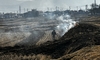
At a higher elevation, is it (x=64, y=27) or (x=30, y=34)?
(x=64, y=27)

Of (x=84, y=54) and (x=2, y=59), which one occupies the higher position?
(x=84, y=54)

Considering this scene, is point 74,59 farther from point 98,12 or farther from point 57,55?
point 98,12

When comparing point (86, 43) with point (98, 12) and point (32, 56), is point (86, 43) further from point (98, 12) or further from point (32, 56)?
point (98, 12)

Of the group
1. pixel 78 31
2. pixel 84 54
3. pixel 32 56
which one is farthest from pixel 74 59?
pixel 78 31

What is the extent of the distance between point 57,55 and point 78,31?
13.1 m

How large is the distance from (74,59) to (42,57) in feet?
31.2

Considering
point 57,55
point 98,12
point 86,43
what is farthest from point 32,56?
point 98,12

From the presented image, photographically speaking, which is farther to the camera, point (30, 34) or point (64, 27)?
point (64, 27)

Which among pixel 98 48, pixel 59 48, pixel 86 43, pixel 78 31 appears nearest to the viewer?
pixel 98 48

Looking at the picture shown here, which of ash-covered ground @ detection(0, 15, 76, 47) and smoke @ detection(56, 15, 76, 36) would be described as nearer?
ash-covered ground @ detection(0, 15, 76, 47)

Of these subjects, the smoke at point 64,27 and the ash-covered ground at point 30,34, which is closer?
the ash-covered ground at point 30,34

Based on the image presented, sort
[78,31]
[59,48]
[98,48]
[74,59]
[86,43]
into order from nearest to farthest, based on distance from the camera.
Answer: [74,59] < [98,48] < [86,43] < [59,48] < [78,31]

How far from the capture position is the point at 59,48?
36.4 meters

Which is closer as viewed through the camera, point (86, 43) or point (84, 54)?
point (84, 54)
